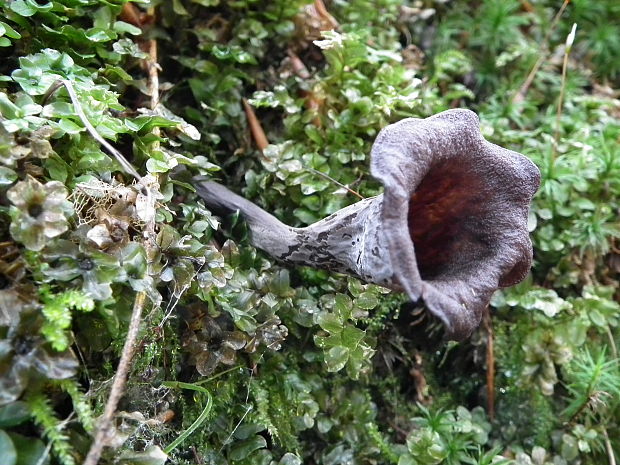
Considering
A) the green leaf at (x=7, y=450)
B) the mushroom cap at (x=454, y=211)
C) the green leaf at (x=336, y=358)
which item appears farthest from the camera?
the green leaf at (x=336, y=358)

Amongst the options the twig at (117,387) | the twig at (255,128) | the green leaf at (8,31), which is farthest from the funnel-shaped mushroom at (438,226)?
the green leaf at (8,31)

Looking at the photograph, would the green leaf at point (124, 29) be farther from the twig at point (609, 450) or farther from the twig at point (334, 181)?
the twig at point (609, 450)

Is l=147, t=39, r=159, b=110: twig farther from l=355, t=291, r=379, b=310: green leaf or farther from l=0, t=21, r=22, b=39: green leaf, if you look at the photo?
l=355, t=291, r=379, b=310: green leaf

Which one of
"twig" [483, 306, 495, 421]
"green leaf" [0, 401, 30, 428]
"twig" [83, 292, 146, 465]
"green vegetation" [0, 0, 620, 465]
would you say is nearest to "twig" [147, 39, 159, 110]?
"green vegetation" [0, 0, 620, 465]

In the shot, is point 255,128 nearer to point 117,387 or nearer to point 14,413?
point 117,387

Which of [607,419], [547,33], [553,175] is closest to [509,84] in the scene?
[547,33]
